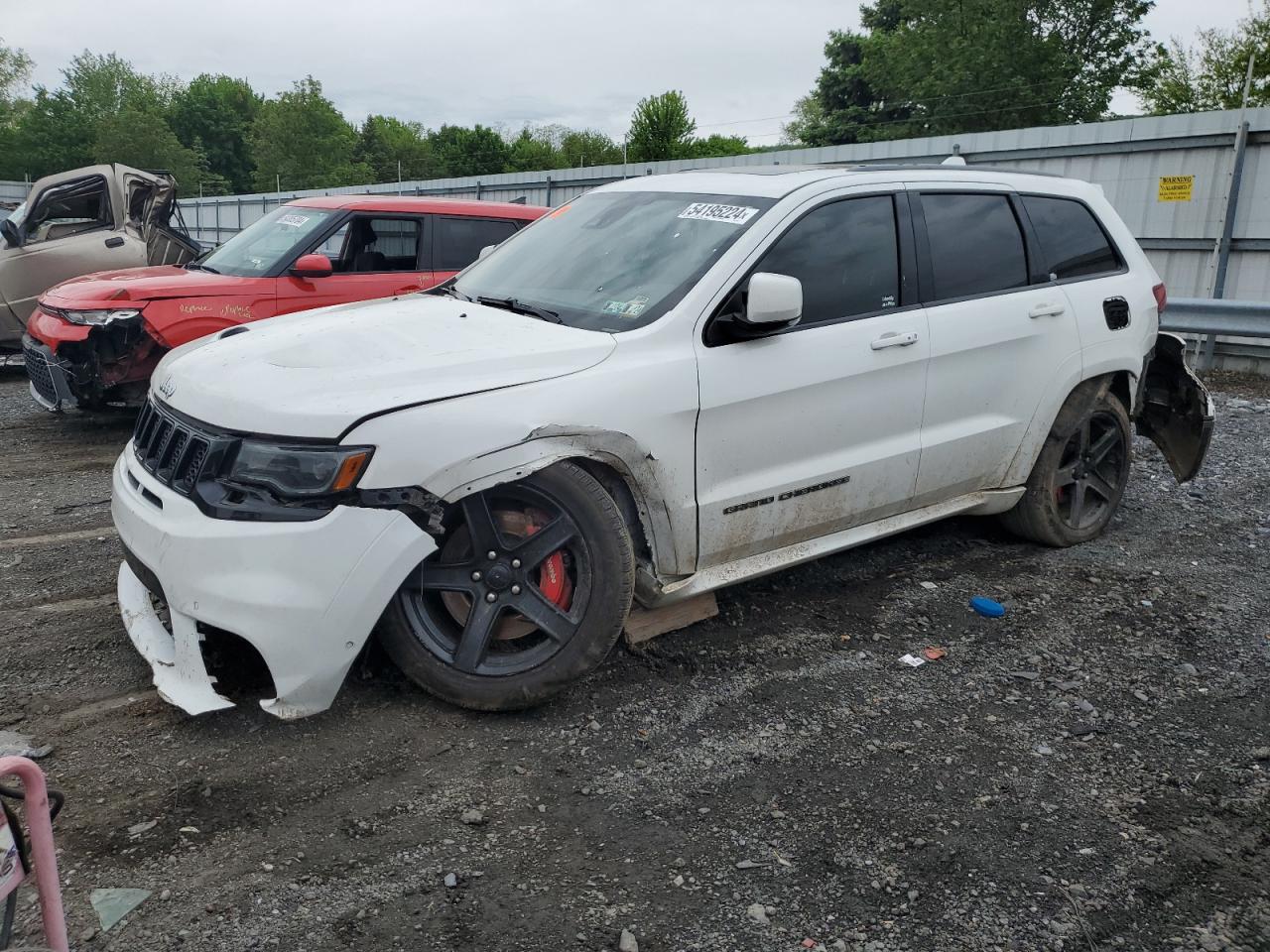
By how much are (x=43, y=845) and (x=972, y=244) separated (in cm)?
431

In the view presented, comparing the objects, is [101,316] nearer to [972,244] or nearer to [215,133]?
[972,244]

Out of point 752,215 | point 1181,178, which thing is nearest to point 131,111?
point 1181,178

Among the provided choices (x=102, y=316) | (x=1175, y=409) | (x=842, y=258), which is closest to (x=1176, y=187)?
(x=1175, y=409)

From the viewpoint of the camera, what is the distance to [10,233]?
9.93 m

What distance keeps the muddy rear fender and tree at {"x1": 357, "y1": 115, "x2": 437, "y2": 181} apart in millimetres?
78619

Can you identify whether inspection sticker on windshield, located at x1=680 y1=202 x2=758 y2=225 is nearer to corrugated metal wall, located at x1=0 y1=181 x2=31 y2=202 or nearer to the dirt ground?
the dirt ground

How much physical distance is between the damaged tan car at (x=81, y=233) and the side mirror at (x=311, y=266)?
9.64ft

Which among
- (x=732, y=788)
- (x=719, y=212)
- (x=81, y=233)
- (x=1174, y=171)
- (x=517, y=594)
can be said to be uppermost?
(x=1174, y=171)

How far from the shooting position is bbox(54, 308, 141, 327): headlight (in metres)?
7.23

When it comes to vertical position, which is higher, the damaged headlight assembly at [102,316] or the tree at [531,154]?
the tree at [531,154]

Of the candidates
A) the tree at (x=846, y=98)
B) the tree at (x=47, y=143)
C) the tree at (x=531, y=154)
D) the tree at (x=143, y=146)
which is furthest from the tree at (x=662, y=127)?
the tree at (x=47, y=143)

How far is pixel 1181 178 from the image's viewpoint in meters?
11.4

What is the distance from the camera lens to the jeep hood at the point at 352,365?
10.5 feet

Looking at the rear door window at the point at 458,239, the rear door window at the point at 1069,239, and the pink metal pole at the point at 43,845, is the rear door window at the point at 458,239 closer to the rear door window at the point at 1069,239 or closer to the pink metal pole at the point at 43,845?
the rear door window at the point at 1069,239
